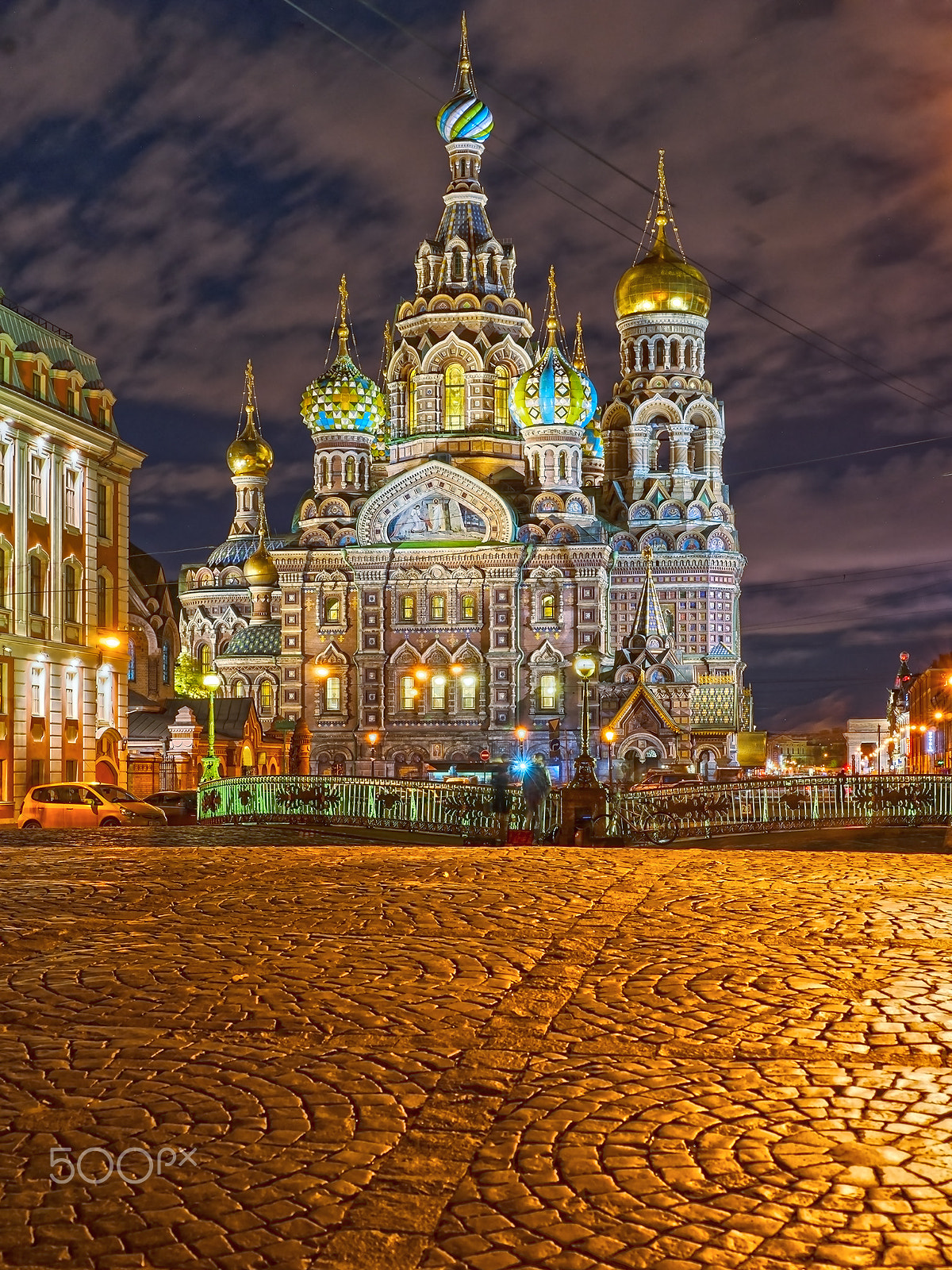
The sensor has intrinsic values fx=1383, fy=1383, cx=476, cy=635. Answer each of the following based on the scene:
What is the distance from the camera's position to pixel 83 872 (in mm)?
14031

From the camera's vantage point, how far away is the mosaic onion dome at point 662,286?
251 ft

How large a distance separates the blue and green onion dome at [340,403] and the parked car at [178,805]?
35278 millimetres

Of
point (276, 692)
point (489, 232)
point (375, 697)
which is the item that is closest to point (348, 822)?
point (375, 697)

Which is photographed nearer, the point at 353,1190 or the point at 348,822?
the point at 353,1190

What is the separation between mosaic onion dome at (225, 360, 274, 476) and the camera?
82500 mm

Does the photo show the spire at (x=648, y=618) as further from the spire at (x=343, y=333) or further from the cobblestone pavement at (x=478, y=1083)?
the cobblestone pavement at (x=478, y=1083)

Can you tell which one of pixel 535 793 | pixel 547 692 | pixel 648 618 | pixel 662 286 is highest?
pixel 662 286

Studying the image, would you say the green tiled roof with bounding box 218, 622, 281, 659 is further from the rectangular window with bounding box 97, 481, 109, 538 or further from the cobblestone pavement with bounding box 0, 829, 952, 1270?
the cobblestone pavement with bounding box 0, 829, 952, 1270

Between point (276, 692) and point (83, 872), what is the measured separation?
186ft

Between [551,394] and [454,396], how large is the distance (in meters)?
7.27

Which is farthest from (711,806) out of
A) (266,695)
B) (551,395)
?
(266,695)

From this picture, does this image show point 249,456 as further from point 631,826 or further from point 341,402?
point 631,826

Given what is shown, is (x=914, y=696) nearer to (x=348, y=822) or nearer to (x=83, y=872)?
(x=348, y=822)

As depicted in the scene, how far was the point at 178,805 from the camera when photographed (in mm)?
32531
